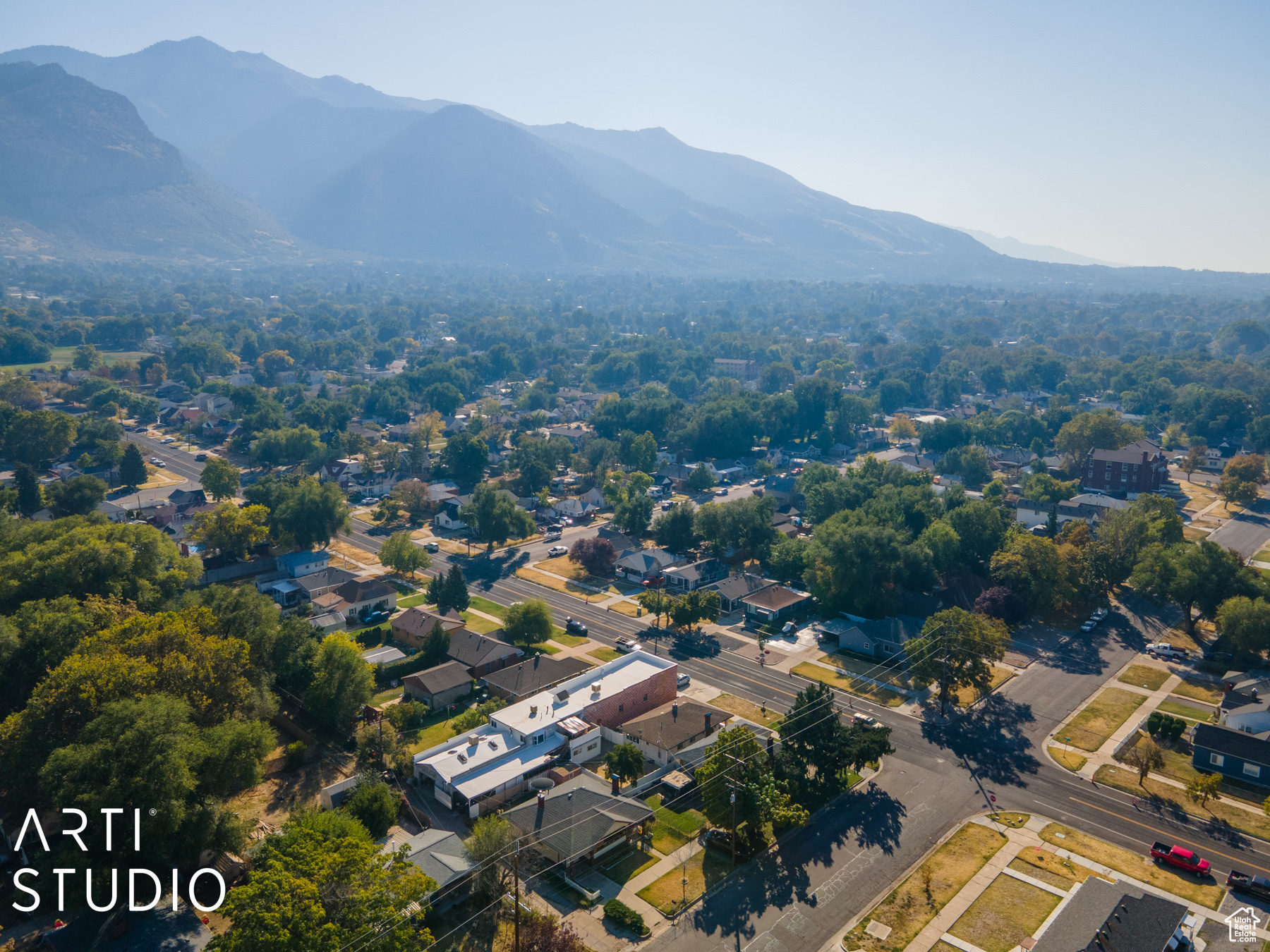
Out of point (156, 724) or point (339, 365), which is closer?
point (156, 724)

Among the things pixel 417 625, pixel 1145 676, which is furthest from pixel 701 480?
pixel 1145 676

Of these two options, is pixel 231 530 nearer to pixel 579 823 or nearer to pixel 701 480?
pixel 579 823

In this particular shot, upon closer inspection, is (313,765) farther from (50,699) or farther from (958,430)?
(958,430)

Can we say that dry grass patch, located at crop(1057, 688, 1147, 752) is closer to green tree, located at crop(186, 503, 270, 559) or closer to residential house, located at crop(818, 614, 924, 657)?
residential house, located at crop(818, 614, 924, 657)

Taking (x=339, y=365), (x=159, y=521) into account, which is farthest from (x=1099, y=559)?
(x=339, y=365)

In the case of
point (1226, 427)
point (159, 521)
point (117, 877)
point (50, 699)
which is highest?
point (1226, 427)

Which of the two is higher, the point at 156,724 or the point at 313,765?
the point at 156,724

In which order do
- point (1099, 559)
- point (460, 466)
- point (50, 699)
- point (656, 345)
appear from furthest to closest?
point (656, 345)
point (460, 466)
point (1099, 559)
point (50, 699)
